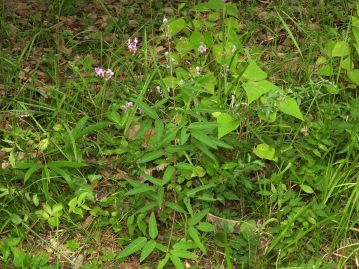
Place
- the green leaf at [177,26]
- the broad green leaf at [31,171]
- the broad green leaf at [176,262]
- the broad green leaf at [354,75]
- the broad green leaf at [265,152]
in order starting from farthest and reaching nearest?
the green leaf at [177,26], the broad green leaf at [354,75], the broad green leaf at [265,152], the broad green leaf at [31,171], the broad green leaf at [176,262]

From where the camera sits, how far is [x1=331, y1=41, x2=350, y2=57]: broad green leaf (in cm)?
335

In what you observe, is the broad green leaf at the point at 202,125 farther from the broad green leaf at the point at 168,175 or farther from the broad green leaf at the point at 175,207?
the broad green leaf at the point at 175,207

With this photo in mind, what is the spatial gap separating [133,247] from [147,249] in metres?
0.06

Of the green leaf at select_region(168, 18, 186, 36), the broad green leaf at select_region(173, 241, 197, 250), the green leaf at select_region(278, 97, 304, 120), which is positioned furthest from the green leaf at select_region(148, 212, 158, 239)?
the green leaf at select_region(168, 18, 186, 36)

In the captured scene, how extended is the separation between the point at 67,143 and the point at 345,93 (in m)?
1.67

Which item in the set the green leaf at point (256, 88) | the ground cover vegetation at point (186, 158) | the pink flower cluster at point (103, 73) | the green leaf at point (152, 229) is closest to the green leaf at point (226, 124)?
the ground cover vegetation at point (186, 158)

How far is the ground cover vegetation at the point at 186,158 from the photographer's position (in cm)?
260

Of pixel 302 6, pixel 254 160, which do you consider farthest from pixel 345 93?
pixel 302 6

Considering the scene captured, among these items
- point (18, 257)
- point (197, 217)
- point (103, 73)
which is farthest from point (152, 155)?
point (103, 73)

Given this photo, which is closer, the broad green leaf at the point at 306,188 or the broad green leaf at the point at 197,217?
the broad green leaf at the point at 197,217

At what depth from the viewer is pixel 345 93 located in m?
3.32

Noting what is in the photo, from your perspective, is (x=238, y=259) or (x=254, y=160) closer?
(x=238, y=259)

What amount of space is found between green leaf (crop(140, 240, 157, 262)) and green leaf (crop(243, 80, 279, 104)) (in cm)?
86

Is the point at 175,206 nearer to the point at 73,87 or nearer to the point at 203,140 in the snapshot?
the point at 203,140
